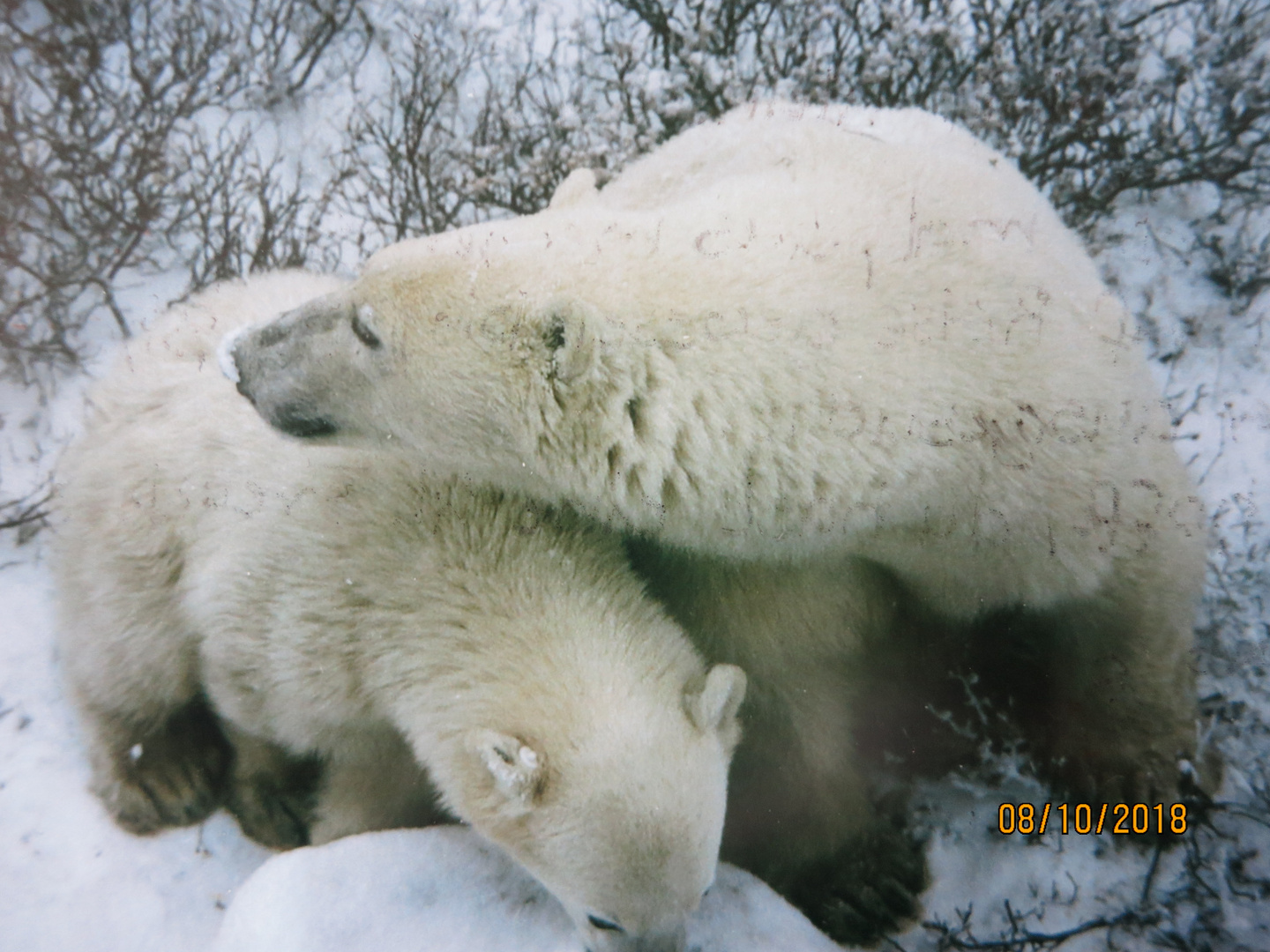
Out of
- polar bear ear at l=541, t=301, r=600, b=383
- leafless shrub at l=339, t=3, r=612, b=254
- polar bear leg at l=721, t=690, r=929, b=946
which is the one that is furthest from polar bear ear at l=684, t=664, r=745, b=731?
leafless shrub at l=339, t=3, r=612, b=254

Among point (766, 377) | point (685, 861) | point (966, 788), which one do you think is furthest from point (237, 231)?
point (966, 788)

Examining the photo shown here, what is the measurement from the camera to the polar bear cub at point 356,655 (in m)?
1.83

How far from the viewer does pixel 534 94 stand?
4094 millimetres

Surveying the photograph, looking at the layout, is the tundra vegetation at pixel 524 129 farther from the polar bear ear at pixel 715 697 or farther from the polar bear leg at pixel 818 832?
the polar bear ear at pixel 715 697

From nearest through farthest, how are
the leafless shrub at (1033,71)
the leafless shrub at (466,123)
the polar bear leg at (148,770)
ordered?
1. the polar bear leg at (148,770)
2. the leafless shrub at (1033,71)
3. the leafless shrub at (466,123)

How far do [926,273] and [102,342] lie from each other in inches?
129

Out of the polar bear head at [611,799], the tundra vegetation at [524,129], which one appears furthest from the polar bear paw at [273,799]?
the tundra vegetation at [524,129]

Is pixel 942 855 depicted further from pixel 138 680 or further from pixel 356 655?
pixel 138 680

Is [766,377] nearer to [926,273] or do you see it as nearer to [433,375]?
[926,273]

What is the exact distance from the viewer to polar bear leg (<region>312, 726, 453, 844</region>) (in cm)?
246

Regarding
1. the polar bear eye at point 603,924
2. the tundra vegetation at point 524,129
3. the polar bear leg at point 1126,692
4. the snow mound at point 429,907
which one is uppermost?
the tundra vegetation at point 524,129

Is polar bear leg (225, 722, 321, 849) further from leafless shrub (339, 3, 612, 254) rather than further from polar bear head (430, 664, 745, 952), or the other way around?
leafless shrub (339, 3, 612, 254)
